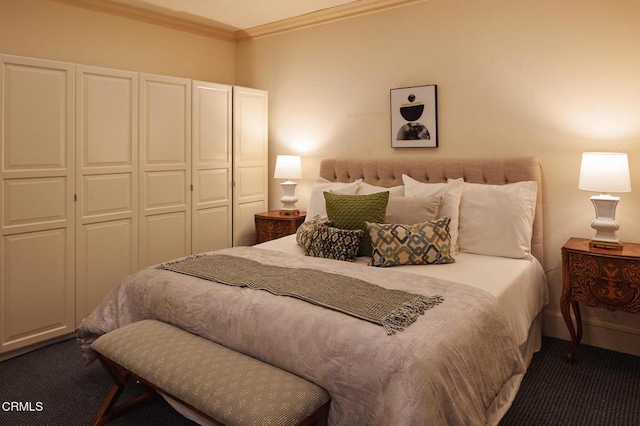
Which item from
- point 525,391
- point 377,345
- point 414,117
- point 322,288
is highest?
point 414,117

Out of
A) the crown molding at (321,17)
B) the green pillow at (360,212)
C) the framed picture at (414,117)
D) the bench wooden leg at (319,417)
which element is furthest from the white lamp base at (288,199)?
the bench wooden leg at (319,417)

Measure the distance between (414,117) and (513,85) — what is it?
2.54 ft

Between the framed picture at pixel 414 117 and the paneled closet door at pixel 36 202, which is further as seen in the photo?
the framed picture at pixel 414 117

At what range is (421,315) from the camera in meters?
1.86

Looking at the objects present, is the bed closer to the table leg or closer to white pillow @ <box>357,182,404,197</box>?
white pillow @ <box>357,182,404,197</box>

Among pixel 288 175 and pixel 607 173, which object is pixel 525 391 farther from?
pixel 288 175

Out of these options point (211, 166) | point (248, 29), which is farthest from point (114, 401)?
point (248, 29)

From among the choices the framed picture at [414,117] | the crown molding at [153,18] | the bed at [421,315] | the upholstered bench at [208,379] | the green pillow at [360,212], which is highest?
the crown molding at [153,18]

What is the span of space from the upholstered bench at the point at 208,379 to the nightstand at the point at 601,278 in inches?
73.2

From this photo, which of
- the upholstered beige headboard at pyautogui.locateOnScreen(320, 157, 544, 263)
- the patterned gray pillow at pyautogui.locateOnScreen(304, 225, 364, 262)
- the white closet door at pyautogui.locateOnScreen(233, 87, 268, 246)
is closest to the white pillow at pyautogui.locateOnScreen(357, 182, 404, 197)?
the upholstered beige headboard at pyautogui.locateOnScreen(320, 157, 544, 263)

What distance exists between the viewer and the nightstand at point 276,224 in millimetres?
4207

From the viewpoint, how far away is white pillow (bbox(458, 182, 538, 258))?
117 inches

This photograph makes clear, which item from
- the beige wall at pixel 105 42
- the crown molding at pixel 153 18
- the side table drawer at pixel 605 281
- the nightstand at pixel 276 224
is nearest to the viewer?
the side table drawer at pixel 605 281

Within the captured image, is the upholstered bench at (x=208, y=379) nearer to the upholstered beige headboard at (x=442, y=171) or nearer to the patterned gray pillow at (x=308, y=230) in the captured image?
the patterned gray pillow at (x=308, y=230)
